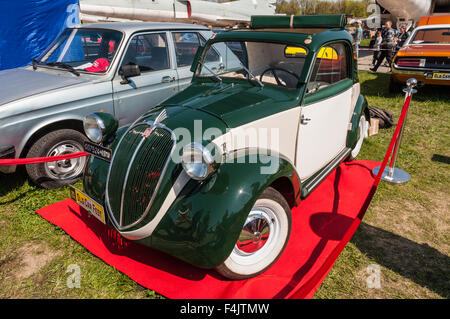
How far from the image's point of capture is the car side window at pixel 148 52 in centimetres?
430

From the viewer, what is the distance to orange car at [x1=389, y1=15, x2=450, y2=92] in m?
7.11

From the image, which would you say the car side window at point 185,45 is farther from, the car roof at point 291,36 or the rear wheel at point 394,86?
the rear wheel at point 394,86

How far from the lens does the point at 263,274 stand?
2490 millimetres

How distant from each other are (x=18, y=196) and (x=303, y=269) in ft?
11.4

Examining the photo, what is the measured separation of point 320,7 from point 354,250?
85.8 metres

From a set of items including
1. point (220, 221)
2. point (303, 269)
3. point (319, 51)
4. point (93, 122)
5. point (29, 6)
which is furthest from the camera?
point (29, 6)

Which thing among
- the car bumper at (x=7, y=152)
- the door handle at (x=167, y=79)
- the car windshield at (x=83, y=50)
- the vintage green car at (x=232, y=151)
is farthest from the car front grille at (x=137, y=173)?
the door handle at (x=167, y=79)

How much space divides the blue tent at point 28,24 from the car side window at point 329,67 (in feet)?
24.1

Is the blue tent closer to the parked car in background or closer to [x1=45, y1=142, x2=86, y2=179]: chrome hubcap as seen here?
the parked car in background

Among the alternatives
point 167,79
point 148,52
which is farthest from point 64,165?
point 148,52

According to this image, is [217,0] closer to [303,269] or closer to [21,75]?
[21,75]

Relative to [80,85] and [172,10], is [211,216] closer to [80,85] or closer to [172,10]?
[80,85]

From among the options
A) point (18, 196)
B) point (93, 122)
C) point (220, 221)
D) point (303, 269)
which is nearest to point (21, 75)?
point (18, 196)
